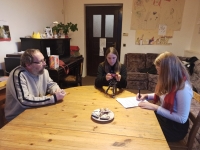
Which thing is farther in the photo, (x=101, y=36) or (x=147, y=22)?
(x=101, y=36)

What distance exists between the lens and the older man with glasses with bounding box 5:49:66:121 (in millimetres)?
1236

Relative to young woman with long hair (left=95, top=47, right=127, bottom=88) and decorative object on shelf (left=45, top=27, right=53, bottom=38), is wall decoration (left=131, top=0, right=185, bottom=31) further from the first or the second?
young woman with long hair (left=95, top=47, right=127, bottom=88)

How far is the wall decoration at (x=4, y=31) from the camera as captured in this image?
223cm

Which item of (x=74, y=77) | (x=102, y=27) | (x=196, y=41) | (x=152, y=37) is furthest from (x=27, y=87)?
(x=196, y=41)

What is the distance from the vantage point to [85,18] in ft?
14.3

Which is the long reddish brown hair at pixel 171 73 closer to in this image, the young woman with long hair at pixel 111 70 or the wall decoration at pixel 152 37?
the young woman with long hair at pixel 111 70

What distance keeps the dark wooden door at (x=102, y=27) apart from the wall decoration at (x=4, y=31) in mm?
2428

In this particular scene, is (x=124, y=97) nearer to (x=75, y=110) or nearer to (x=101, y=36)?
(x=75, y=110)

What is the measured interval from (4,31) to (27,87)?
4.80ft

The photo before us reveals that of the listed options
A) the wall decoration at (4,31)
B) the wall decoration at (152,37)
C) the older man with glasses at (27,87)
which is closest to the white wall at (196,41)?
the wall decoration at (152,37)

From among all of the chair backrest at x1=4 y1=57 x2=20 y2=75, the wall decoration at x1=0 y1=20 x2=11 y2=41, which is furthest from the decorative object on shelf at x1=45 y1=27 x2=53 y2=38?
the chair backrest at x1=4 y1=57 x2=20 y2=75

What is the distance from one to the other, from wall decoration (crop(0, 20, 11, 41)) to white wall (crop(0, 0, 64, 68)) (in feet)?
0.19

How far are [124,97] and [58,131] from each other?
0.75 m

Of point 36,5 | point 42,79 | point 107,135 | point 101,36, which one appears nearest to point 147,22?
point 101,36
